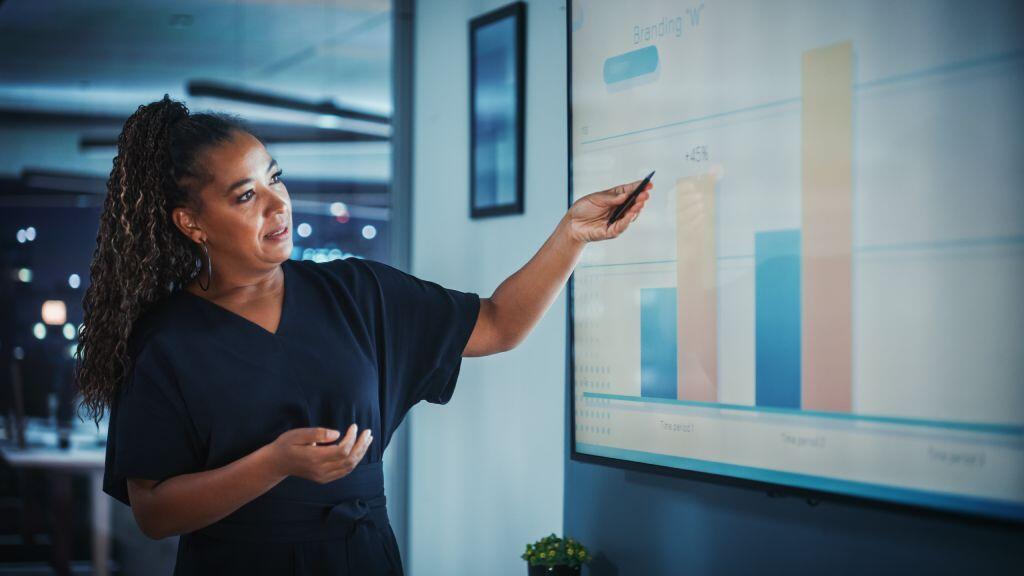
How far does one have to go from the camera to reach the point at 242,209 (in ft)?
4.73

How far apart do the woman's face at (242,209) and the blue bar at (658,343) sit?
2.18 ft

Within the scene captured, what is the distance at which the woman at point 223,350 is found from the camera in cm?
142

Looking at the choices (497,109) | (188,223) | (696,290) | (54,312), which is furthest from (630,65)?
(54,312)

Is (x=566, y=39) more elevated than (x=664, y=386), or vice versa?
(x=566, y=39)

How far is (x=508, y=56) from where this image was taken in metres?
2.11

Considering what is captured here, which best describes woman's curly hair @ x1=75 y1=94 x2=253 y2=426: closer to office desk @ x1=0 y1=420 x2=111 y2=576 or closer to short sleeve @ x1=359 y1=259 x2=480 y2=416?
short sleeve @ x1=359 y1=259 x2=480 y2=416

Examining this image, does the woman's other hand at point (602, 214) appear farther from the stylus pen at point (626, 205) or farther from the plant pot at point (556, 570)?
the plant pot at point (556, 570)

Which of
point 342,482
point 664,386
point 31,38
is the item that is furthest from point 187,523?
point 31,38

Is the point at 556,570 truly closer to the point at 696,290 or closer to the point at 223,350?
the point at 696,290

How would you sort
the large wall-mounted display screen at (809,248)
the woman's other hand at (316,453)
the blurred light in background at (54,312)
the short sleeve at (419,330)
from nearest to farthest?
the large wall-mounted display screen at (809,248)
the woman's other hand at (316,453)
the short sleeve at (419,330)
the blurred light in background at (54,312)

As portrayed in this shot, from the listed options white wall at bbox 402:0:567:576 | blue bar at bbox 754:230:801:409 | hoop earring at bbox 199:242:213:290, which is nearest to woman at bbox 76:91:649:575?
hoop earring at bbox 199:242:213:290

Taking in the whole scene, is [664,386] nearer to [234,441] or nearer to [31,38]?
[234,441]

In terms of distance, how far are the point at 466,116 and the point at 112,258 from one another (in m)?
1.07

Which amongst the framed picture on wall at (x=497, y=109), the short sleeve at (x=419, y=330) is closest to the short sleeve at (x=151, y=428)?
the short sleeve at (x=419, y=330)
